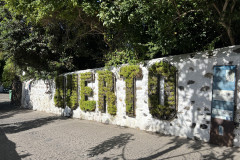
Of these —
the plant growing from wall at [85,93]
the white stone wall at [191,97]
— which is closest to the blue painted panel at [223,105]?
the white stone wall at [191,97]

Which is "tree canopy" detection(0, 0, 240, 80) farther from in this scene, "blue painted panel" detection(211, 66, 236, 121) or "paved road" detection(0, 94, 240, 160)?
"paved road" detection(0, 94, 240, 160)

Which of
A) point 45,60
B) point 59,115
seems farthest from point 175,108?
point 45,60

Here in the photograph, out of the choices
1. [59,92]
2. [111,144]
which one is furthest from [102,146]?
[59,92]

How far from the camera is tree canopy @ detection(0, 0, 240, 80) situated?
526 cm

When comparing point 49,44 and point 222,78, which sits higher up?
point 49,44

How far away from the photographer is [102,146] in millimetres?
5191

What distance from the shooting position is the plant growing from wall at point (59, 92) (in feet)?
35.5

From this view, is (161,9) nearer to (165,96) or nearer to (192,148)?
(165,96)

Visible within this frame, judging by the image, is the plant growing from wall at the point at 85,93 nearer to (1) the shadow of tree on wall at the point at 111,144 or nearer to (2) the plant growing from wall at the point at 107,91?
(2) the plant growing from wall at the point at 107,91

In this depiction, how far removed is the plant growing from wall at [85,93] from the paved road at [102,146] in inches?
70.8

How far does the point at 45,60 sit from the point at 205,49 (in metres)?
9.44

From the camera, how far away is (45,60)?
11.9 meters

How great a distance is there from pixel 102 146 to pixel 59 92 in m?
6.67

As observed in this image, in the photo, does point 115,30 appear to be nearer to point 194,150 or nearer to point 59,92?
point 59,92
